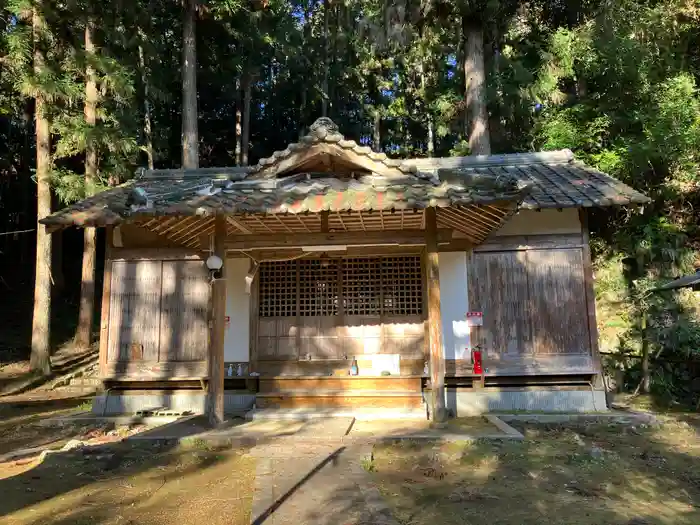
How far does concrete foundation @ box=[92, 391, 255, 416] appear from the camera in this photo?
9633mm

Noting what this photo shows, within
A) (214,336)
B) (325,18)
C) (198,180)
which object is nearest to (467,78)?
(198,180)

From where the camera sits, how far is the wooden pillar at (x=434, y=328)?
7750mm

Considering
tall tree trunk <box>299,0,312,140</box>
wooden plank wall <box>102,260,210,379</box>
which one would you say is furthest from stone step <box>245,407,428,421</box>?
tall tree trunk <box>299,0,312,140</box>

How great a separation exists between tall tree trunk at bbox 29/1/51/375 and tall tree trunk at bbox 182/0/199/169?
12.9 feet

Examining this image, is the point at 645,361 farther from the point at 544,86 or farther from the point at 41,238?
the point at 41,238

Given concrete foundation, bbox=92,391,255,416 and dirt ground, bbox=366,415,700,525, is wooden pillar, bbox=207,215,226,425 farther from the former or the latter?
dirt ground, bbox=366,415,700,525

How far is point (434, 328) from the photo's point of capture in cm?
779

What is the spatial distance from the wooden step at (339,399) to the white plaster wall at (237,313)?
1.06 meters

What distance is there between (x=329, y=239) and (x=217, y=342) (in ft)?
7.97

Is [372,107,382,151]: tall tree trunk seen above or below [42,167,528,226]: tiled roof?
above

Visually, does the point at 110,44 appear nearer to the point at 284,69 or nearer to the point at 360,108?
the point at 284,69

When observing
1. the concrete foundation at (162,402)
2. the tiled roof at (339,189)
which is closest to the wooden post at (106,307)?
the concrete foundation at (162,402)

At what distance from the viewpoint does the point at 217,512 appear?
4.57 metres

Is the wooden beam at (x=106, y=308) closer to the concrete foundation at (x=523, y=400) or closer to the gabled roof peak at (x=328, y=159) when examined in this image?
the gabled roof peak at (x=328, y=159)
